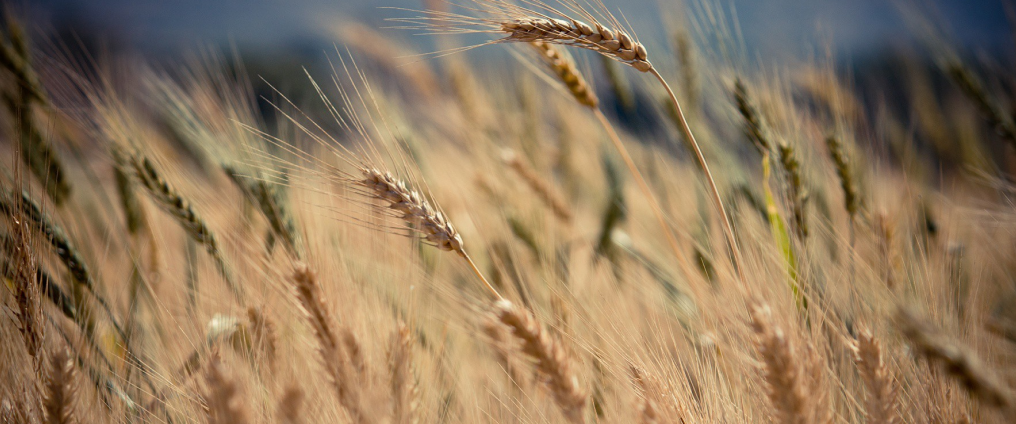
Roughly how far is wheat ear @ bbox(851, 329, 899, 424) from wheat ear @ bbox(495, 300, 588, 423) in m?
0.33

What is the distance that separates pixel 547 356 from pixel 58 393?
600 mm

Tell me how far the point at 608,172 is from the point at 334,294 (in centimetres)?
90

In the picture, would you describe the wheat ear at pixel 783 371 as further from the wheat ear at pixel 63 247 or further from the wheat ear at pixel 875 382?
the wheat ear at pixel 63 247

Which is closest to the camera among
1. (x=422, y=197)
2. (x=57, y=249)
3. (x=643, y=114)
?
(x=422, y=197)

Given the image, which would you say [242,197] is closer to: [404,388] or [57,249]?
[57,249]

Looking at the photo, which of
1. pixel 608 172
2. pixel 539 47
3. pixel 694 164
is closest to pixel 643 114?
pixel 608 172

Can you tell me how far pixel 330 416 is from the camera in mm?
656

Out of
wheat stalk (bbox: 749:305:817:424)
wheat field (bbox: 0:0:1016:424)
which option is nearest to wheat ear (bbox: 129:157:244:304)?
wheat field (bbox: 0:0:1016:424)

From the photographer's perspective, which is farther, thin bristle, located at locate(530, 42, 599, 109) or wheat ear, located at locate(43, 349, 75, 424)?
thin bristle, located at locate(530, 42, 599, 109)

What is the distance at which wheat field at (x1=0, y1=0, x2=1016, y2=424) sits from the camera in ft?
1.90

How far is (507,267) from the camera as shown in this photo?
110cm

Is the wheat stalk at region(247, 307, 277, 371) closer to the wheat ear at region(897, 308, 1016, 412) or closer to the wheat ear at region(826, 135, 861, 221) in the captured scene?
the wheat ear at region(897, 308, 1016, 412)

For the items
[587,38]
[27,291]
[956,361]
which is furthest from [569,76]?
[27,291]

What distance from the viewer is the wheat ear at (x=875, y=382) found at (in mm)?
515
